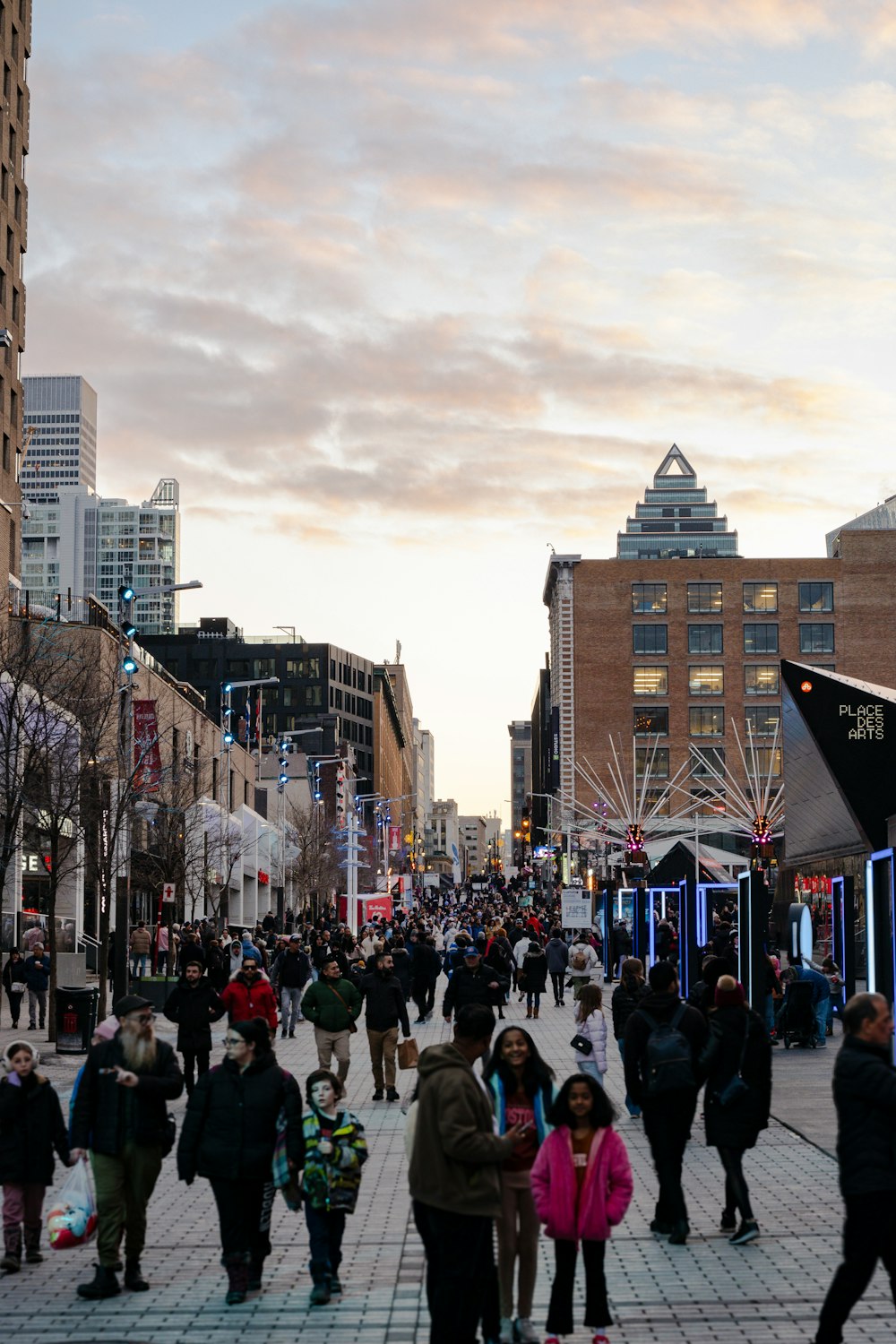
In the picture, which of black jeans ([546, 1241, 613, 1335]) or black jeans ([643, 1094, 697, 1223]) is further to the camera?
black jeans ([643, 1094, 697, 1223])

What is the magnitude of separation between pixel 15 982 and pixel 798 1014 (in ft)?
44.0

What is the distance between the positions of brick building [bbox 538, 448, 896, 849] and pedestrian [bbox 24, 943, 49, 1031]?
93166 mm

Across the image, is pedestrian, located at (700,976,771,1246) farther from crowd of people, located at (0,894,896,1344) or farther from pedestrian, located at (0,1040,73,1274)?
pedestrian, located at (0,1040,73,1274)

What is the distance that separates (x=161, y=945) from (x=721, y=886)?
1526 cm

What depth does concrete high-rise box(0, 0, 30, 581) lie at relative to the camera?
6097 cm

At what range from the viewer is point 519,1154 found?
9133mm

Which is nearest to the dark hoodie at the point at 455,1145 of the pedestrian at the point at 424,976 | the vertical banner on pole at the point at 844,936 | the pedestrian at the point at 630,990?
the pedestrian at the point at 630,990

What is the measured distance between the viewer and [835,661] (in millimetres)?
124438

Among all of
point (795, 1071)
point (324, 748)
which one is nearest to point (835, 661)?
point (324, 748)

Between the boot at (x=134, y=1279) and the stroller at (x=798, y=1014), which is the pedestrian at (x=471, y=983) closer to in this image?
the stroller at (x=798, y=1014)

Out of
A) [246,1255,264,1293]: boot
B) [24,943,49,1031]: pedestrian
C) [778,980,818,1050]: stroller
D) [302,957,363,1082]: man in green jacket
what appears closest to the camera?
[246,1255,264,1293]: boot

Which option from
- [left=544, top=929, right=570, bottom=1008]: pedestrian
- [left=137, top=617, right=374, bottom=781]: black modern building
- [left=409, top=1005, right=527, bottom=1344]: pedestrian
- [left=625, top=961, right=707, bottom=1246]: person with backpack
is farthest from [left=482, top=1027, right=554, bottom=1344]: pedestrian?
[left=137, top=617, right=374, bottom=781]: black modern building

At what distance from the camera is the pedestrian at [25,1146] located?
10906 millimetres

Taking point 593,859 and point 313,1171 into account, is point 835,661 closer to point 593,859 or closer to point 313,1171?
point 593,859
